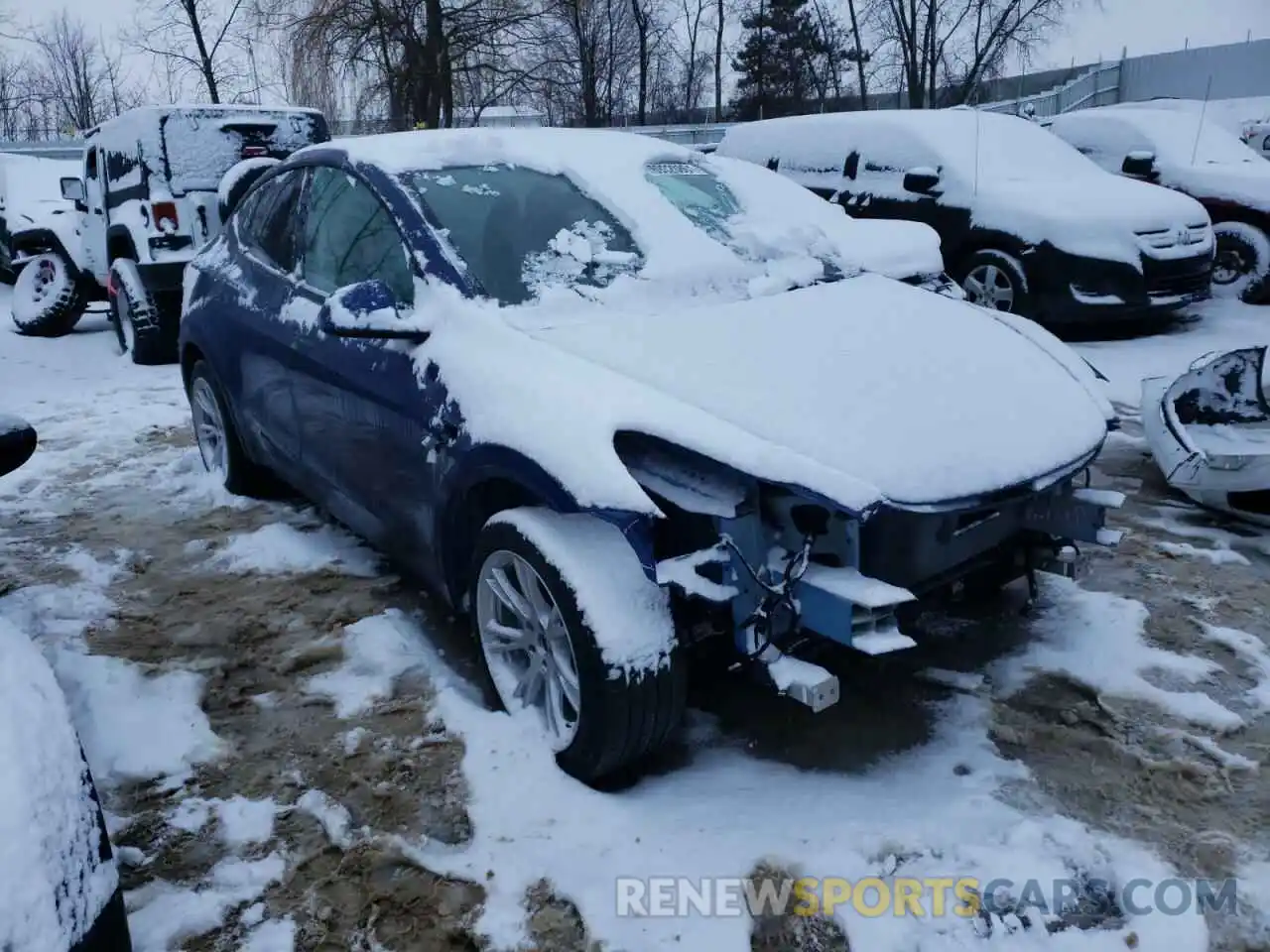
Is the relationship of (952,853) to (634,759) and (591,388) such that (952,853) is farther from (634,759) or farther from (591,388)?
(591,388)

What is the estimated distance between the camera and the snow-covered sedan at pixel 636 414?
2.38m

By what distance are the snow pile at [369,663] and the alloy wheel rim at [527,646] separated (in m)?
0.48

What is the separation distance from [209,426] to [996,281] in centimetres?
593

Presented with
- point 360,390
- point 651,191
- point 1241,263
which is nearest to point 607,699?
point 360,390

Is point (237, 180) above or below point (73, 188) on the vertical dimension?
above

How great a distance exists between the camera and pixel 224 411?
15.6ft

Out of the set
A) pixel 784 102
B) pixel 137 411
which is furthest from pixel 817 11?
pixel 137 411

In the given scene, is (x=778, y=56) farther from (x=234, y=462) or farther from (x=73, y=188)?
(x=234, y=462)

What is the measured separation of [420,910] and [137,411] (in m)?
5.77

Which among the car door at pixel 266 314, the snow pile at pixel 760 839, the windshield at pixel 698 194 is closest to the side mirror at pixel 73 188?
the car door at pixel 266 314

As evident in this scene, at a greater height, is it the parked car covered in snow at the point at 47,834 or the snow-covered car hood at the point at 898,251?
the snow-covered car hood at the point at 898,251

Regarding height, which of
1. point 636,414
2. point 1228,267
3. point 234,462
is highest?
point 636,414

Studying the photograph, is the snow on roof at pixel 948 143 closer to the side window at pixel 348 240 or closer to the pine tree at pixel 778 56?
the side window at pixel 348 240

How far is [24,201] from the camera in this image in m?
12.3
